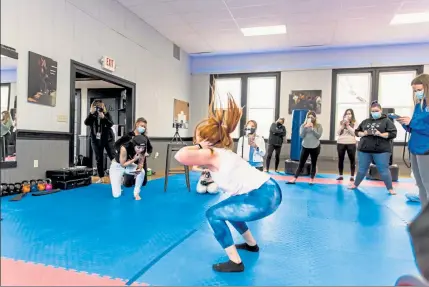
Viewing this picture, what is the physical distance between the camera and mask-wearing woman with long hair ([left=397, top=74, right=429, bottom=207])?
2.61 metres

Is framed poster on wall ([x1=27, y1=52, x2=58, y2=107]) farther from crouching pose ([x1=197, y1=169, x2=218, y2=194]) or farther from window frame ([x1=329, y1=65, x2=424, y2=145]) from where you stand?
window frame ([x1=329, y1=65, x2=424, y2=145])

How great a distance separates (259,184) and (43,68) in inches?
150

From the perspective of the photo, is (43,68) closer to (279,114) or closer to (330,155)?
(279,114)

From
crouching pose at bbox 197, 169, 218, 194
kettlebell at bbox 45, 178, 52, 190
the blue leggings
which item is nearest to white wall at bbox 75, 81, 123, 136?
kettlebell at bbox 45, 178, 52, 190

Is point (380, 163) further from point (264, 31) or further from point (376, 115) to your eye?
point (264, 31)

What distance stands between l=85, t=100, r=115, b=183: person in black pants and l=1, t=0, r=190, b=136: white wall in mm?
531

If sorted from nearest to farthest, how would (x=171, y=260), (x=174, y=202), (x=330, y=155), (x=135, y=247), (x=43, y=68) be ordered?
1. (x=171, y=260)
2. (x=135, y=247)
3. (x=174, y=202)
4. (x=43, y=68)
5. (x=330, y=155)

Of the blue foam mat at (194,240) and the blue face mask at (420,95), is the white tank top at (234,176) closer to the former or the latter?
the blue foam mat at (194,240)

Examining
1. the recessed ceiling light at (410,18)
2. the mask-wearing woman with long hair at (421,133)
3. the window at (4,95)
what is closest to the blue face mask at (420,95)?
the mask-wearing woman with long hair at (421,133)

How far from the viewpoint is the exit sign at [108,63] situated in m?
5.25

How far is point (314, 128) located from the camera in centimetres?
506

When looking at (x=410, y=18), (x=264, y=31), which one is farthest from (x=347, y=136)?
(x=264, y=31)

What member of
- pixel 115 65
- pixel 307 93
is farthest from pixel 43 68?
pixel 307 93

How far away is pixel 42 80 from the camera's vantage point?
13.4 ft
